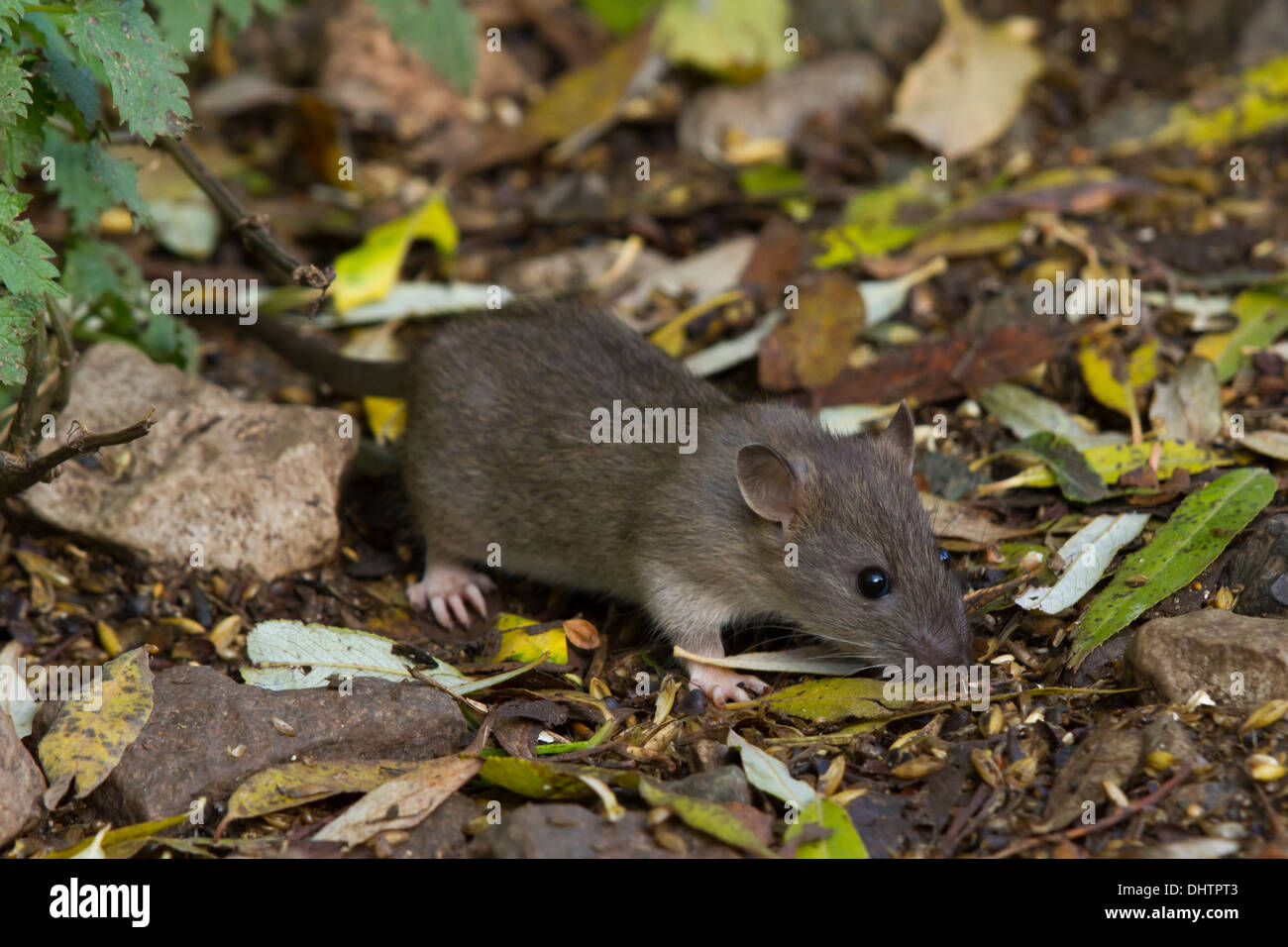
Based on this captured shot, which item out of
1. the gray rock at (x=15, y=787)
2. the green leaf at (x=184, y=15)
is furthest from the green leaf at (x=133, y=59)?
the gray rock at (x=15, y=787)

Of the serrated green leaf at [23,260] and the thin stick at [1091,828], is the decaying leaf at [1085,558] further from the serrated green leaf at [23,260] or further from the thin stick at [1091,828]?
the serrated green leaf at [23,260]

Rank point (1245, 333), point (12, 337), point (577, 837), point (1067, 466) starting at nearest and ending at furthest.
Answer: point (577, 837), point (12, 337), point (1067, 466), point (1245, 333)

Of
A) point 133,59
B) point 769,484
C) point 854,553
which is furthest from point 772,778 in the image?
point 133,59

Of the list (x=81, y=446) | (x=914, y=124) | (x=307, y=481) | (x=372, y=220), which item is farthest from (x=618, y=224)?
(x=81, y=446)

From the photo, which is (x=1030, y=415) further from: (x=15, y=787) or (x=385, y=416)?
(x=15, y=787)

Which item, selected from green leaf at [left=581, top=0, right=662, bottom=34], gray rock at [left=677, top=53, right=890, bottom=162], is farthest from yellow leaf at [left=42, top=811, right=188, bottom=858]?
green leaf at [left=581, top=0, right=662, bottom=34]

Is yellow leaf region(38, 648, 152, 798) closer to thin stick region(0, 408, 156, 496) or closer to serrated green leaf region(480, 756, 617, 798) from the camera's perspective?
thin stick region(0, 408, 156, 496)

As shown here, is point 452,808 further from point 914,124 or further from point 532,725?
point 914,124
